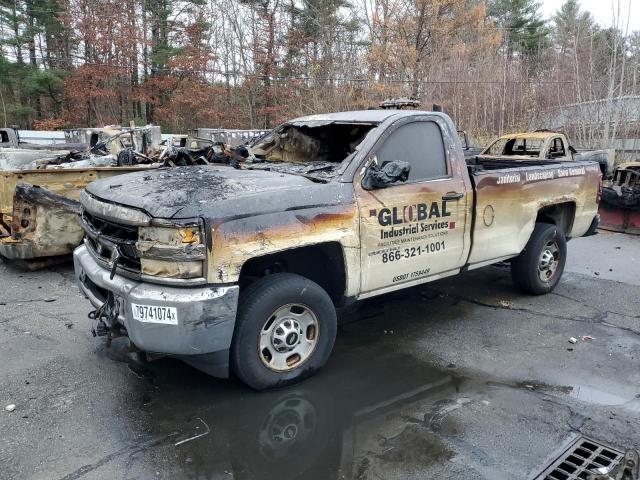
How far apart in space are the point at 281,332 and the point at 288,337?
7cm

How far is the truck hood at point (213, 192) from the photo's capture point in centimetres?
334

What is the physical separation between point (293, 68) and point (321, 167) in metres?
25.2

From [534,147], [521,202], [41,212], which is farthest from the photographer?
→ [534,147]

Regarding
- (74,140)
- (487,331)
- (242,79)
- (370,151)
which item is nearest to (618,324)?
(487,331)

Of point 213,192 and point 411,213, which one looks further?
point 411,213

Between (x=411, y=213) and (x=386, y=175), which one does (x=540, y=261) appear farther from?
(x=386, y=175)

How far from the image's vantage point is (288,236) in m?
3.65

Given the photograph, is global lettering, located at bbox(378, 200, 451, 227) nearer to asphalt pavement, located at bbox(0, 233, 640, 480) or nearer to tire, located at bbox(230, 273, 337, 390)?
tire, located at bbox(230, 273, 337, 390)

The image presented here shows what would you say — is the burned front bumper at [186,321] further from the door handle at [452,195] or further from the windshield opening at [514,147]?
the windshield opening at [514,147]

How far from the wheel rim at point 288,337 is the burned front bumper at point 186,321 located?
1.20ft

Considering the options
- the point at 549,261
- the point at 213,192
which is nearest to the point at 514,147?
the point at 549,261

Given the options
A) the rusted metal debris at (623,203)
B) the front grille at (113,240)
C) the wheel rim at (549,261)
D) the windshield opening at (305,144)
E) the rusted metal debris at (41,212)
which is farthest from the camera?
the rusted metal debris at (623,203)

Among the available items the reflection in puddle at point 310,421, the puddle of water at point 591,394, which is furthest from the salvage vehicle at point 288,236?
the puddle of water at point 591,394

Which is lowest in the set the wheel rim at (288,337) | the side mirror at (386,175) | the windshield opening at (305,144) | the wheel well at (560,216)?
the wheel rim at (288,337)
